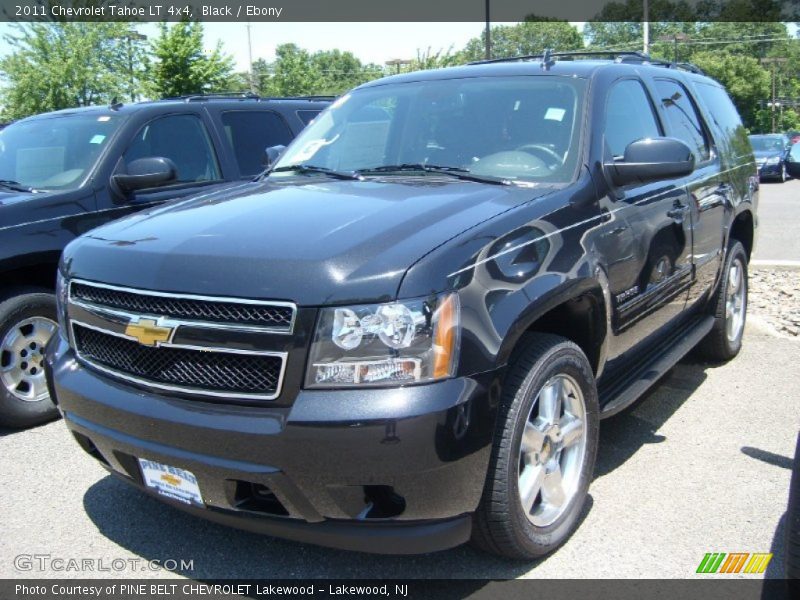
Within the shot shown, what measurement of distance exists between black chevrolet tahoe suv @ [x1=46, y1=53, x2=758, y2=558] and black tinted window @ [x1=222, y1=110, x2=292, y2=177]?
2398 millimetres

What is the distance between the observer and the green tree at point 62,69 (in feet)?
95.6

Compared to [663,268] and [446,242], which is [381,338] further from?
[663,268]

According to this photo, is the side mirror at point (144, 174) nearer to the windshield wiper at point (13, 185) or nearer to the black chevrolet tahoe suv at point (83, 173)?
the black chevrolet tahoe suv at point (83, 173)

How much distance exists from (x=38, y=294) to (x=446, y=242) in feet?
10.2

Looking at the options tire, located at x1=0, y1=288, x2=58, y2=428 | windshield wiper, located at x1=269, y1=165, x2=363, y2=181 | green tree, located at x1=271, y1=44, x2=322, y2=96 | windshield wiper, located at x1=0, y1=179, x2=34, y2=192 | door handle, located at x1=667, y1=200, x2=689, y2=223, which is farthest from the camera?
green tree, located at x1=271, y1=44, x2=322, y2=96

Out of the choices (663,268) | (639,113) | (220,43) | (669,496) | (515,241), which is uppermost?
(220,43)

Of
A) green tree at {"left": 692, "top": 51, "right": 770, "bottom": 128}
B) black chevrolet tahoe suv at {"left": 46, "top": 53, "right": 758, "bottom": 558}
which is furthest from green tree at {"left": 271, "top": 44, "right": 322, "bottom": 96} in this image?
black chevrolet tahoe suv at {"left": 46, "top": 53, "right": 758, "bottom": 558}

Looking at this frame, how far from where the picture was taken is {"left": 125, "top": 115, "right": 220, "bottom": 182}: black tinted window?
18.5 ft

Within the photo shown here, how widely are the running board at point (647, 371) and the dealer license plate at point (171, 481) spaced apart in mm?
1804

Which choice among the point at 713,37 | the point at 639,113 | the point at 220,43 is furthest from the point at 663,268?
the point at 713,37

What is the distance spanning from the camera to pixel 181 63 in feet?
86.8

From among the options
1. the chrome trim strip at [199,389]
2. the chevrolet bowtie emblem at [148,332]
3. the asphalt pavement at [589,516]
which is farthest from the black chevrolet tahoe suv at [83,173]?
the chevrolet bowtie emblem at [148,332]

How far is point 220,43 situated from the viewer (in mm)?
28750

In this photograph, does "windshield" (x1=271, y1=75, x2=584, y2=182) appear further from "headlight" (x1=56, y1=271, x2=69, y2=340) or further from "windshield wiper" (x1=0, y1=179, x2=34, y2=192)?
"windshield wiper" (x1=0, y1=179, x2=34, y2=192)
